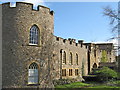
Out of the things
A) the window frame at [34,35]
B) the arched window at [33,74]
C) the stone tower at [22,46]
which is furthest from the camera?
the window frame at [34,35]

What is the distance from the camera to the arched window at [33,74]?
762 inches

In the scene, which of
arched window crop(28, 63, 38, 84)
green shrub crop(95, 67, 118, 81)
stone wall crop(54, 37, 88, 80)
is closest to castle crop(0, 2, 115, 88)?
arched window crop(28, 63, 38, 84)

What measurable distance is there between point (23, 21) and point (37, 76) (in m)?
5.60

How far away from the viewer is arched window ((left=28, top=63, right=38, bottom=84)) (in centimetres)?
1934

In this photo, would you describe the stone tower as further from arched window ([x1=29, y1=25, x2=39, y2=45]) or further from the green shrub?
the green shrub

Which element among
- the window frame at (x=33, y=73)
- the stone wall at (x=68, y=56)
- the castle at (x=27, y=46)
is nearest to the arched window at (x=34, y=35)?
the castle at (x=27, y=46)

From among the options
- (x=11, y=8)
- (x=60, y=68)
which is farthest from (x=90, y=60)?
(x=11, y=8)

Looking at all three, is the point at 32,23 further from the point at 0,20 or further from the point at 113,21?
the point at 113,21

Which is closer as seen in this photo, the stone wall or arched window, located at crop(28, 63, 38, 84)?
arched window, located at crop(28, 63, 38, 84)

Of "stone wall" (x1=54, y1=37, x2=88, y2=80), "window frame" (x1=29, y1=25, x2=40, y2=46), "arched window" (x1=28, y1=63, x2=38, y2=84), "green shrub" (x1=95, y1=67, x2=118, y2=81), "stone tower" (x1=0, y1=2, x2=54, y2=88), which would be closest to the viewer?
"stone tower" (x1=0, y1=2, x2=54, y2=88)

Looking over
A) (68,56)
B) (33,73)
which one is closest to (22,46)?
(33,73)

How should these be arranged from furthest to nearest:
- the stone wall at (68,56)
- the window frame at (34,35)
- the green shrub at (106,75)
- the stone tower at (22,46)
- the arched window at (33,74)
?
the green shrub at (106,75) → the stone wall at (68,56) → the window frame at (34,35) → the arched window at (33,74) → the stone tower at (22,46)

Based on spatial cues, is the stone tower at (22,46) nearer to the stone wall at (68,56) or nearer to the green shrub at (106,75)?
the stone wall at (68,56)

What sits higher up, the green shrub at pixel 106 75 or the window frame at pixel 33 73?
the window frame at pixel 33 73
